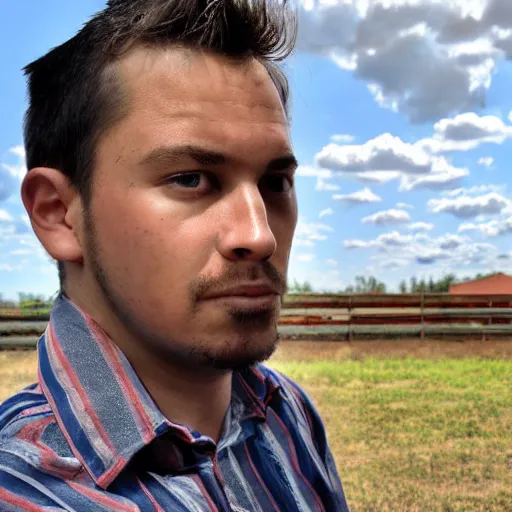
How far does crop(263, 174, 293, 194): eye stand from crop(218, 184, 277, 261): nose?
101 mm

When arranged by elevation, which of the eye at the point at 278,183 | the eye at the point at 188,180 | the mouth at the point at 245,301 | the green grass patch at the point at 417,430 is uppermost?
the eye at the point at 278,183

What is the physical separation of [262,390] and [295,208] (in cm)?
45

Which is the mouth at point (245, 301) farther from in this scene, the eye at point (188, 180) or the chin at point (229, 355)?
the eye at point (188, 180)

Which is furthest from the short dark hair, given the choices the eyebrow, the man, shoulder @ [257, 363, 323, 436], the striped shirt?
shoulder @ [257, 363, 323, 436]

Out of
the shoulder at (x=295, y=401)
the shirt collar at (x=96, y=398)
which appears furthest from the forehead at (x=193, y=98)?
the shoulder at (x=295, y=401)

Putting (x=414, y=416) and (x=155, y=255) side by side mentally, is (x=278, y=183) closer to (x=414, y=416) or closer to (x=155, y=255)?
(x=155, y=255)

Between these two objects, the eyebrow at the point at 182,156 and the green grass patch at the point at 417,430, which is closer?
the eyebrow at the point at 182,156

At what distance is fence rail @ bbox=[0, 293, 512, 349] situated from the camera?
801 cm

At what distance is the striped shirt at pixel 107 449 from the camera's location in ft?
3.09

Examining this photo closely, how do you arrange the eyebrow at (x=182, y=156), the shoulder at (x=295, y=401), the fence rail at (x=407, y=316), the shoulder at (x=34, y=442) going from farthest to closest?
the fence rail at (x=407, y=316)
the shoulder at (x=295, y=401)
the eyebrow at (x=182, y=156)
the shoulder at (x=34, y=442)

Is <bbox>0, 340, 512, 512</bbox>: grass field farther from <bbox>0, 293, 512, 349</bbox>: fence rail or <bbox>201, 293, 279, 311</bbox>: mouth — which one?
<bbox>201, 293, 279, 311</bbox>: mouth

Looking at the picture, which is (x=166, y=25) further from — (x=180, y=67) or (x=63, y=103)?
(x=63, y=103)

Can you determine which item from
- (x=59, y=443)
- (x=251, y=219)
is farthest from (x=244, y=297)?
(x=59, y=443)

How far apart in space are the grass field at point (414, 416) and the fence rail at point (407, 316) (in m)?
0.18
